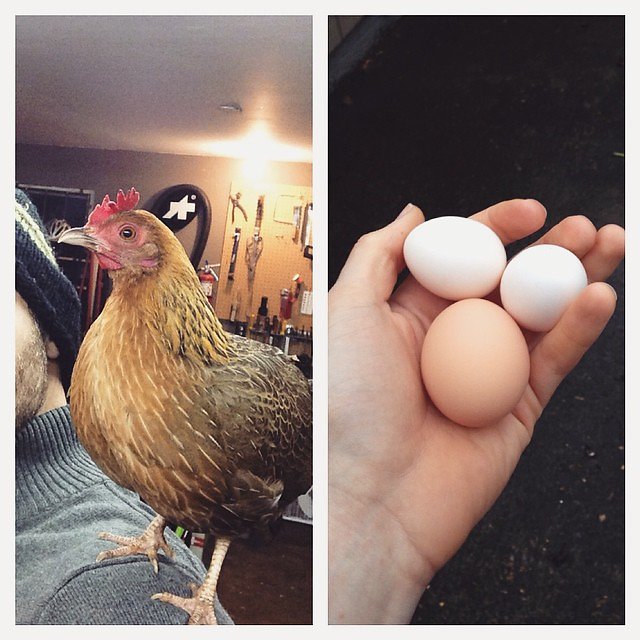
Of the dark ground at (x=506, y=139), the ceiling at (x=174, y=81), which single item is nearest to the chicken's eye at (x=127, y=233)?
the ceiling at (x=174, y=81)

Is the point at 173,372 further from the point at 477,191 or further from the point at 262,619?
the point at 477,191

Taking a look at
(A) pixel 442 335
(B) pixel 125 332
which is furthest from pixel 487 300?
(B) pixel 125 332

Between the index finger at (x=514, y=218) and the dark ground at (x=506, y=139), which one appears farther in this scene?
the dark ground at (x=506, y=139)

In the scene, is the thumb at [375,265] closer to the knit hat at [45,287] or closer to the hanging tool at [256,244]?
the hanging tool at [256,244]

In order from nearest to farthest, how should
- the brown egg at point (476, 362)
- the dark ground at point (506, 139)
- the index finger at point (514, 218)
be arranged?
the brown egg at point (476, 362) → the index finger at point (514, 218) → the dark ground at point (506, 139)

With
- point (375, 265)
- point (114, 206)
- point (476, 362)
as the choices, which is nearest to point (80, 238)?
point (114, 206)
